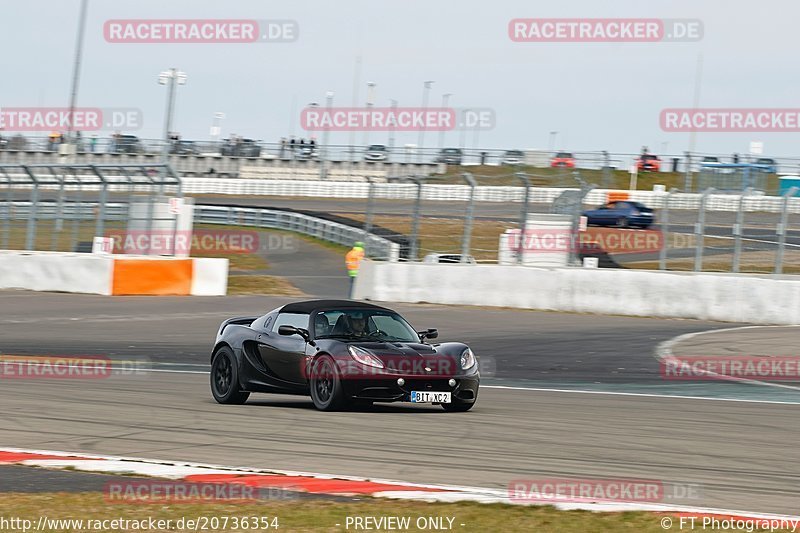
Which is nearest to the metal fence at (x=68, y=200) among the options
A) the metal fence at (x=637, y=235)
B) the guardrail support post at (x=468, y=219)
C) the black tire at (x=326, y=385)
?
the metal fence at (x=637, y=235)

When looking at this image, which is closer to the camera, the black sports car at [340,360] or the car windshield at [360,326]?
the black sports car at [340,360]

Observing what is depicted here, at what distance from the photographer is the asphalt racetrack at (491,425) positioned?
24.6 ft

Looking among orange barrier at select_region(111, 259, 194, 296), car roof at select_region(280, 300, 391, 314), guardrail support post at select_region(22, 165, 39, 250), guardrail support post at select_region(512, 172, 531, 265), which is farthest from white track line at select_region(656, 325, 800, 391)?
guardrail support post at select_region(22, 165, 39, 250)

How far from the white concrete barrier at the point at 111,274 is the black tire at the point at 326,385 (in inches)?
587

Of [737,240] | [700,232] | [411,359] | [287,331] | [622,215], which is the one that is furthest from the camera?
[622,215]

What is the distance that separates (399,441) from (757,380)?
724 cm

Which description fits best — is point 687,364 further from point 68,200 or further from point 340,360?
point 68,200

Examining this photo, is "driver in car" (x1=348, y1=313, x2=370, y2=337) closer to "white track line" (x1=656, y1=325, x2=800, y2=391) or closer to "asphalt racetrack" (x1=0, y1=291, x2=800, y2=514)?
Result: "asphalt racetrack" (x1=0, y1=291, x2=800, y2=514)

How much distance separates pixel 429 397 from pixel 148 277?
1570cm

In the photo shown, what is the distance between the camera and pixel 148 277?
82.6ft

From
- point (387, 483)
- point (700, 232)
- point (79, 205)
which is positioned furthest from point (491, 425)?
point (79, 205)

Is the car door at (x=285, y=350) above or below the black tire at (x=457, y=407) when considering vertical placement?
above

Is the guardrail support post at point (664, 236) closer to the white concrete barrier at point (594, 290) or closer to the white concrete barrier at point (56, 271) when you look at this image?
the white concrete barrier at point (594, 290)

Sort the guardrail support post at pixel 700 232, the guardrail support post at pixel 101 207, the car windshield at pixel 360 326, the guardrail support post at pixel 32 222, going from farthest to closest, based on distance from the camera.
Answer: the guardrail support post at pixel 32 222
the guardrail support post at pixel 101 207
the guardrail support post at pixel 700 232
the car windshield at pixel 360 326
